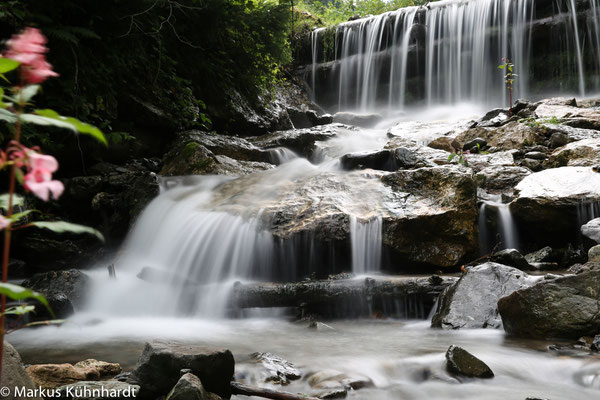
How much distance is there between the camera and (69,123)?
84 cm

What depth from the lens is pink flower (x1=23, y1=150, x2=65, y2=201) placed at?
858 mm

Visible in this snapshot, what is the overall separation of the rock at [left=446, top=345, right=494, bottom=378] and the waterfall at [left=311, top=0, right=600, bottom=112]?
13.5m

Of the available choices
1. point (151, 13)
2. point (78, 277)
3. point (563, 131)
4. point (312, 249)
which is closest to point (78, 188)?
point (78, 277)

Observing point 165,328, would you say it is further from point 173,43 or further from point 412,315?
point 173,43

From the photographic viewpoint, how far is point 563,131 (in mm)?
7906

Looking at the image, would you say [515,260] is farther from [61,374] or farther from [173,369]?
[61,374]

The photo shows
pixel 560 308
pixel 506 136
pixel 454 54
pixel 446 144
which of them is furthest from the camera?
pixel 454 54

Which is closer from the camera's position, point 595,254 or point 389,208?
point 595,254

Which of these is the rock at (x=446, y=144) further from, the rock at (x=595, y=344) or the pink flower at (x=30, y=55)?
the pink flower at (x=30, y=55)

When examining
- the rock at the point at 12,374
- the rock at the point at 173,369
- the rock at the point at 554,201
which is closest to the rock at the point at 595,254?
the rock at the point at 554,201

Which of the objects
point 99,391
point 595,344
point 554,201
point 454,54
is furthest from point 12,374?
point 454,54

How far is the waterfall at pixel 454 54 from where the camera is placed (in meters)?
14.2

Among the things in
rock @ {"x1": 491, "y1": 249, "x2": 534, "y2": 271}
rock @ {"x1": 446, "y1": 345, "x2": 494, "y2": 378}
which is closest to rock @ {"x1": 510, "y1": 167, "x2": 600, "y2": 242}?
rock @ {"x1": 491, "y1": 249, "x2": 534, "y2": 271}

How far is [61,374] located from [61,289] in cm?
278
